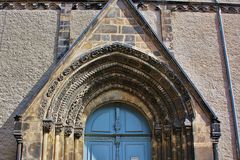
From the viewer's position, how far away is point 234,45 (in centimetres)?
836

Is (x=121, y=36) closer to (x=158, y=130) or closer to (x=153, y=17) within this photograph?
(x=153, y=17)

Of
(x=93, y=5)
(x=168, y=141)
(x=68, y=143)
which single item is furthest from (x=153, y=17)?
(x=68, y=143)

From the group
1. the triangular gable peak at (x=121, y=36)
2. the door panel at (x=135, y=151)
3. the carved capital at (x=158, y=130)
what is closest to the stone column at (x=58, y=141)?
the triangular gable peak at (x=121, y=36)

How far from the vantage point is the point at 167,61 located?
729 cm

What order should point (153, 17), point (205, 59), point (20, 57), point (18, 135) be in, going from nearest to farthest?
point (18, 135) < point (20, 57) < point (205, 59) < point (153, 17)

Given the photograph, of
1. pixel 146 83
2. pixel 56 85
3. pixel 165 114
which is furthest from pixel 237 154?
pixel 56 85

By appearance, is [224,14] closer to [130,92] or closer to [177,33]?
[177,33]

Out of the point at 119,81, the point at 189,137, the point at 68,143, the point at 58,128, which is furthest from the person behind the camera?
the point at 119,81

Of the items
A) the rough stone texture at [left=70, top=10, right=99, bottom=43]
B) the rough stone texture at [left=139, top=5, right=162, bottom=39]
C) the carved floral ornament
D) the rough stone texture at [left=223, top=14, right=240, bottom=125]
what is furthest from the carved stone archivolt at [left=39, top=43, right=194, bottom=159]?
the rough stone texture at [left=223, top=14, right=240, bottom=125]

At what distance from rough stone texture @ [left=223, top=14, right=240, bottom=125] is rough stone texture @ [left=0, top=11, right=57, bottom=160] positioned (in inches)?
144

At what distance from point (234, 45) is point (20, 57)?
4.43 meters

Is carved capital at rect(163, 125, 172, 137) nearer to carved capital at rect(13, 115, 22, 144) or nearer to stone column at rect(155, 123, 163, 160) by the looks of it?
stone column at rect(155, 123, 163, 160)

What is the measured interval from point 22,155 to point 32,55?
2235 mm

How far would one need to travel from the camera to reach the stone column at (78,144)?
7340 mm
